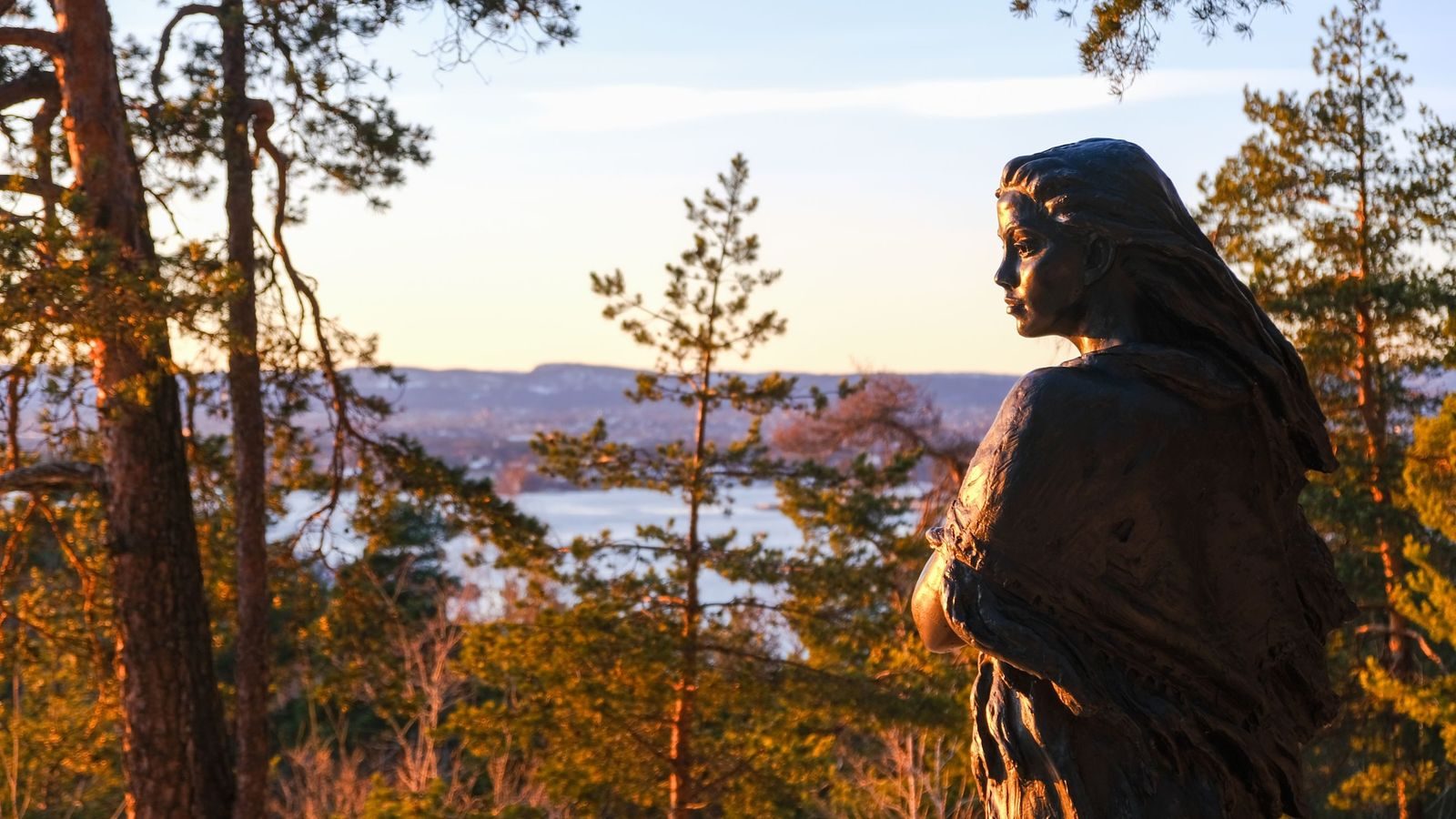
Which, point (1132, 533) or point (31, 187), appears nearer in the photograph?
point (1132, 533)

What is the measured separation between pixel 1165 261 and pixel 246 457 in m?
8.49

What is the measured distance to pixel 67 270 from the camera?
6.75m

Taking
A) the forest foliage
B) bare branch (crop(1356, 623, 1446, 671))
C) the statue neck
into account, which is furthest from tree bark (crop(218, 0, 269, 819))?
bare branch (crop(1356, 623, 1446, 671))

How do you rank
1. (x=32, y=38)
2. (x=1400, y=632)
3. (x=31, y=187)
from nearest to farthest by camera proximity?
(x=31, y=187) < (x=32, y=38) < (x=1400, y=632)

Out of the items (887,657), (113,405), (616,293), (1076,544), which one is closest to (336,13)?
(113,405)

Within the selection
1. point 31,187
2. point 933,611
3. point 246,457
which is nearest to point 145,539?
point 246,457

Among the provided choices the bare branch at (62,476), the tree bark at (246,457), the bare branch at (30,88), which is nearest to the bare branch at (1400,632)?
the tree bark at (246,457)

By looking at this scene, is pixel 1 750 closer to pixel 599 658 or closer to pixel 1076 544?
pixel 599 658

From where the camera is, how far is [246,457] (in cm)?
992

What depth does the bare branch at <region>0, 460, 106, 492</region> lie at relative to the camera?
29.1 feet

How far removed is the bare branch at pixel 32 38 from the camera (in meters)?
8.35

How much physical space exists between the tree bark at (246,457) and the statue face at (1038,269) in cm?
761

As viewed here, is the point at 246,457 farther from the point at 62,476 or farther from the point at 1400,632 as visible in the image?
the point at 1400,632

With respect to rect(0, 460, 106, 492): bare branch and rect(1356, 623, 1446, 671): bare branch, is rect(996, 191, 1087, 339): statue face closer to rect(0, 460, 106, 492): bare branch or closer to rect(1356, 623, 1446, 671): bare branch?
rect(0, 460, 106, 492): bare branch
